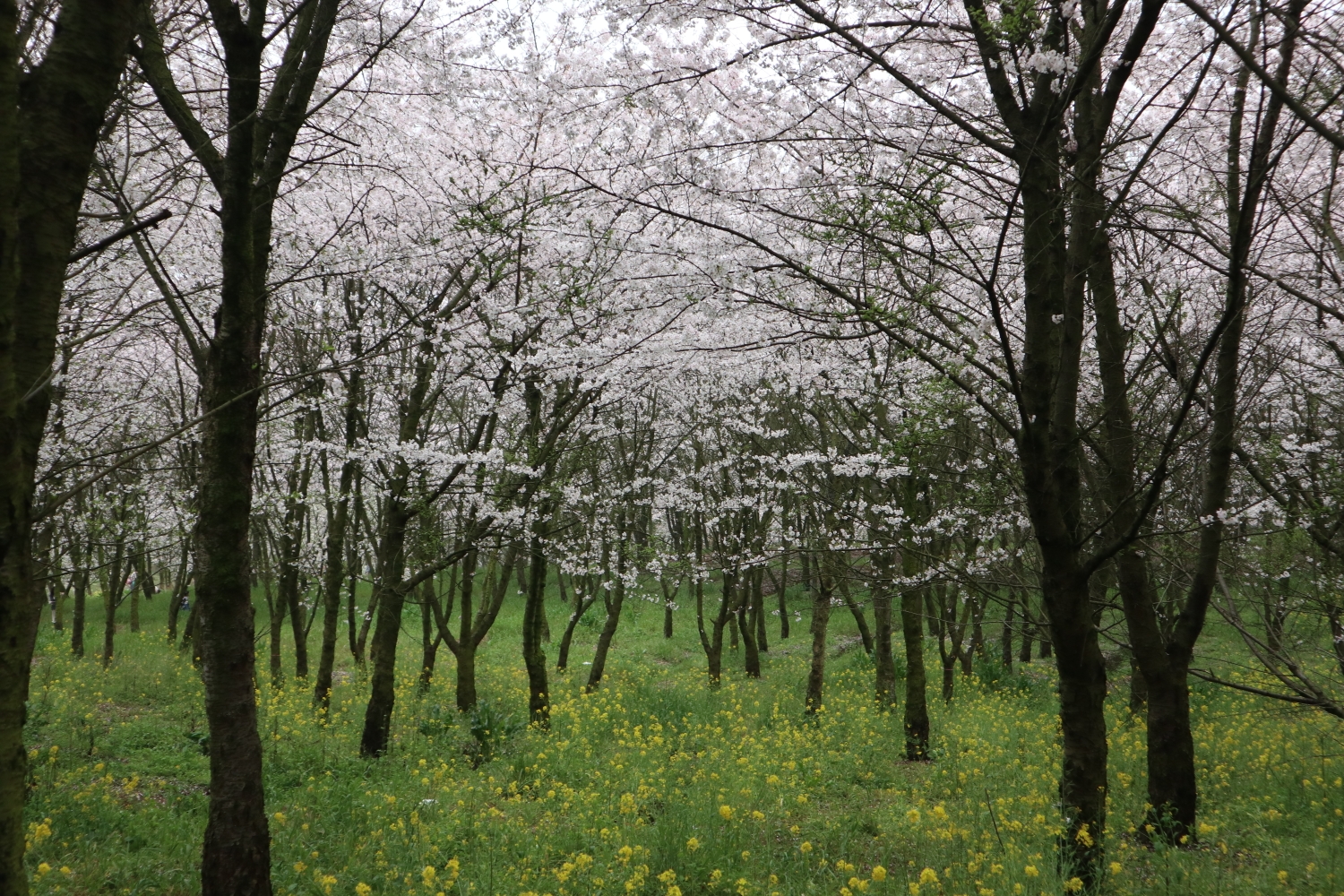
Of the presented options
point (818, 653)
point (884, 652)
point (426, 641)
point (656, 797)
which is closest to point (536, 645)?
point (656, 797)

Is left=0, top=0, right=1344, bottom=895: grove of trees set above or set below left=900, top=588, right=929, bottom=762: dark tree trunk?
above

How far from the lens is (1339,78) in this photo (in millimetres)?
2719

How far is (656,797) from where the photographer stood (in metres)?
6.96

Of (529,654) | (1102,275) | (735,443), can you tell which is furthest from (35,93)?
(735,443)

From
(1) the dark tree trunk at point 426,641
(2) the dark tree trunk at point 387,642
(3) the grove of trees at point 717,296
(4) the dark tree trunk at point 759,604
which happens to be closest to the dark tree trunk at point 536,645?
(3) the grove of trees at point 717,296

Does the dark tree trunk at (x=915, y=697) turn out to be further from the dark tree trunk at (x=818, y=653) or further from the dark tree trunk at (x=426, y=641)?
the dark tree trunk at (x=426, y=641)

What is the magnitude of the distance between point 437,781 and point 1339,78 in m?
8.79

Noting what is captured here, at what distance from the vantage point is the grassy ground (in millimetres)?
5090

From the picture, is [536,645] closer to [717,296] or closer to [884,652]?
[884,652]

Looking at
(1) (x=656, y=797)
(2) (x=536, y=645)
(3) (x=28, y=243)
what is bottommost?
(1) (x=656, y=797)

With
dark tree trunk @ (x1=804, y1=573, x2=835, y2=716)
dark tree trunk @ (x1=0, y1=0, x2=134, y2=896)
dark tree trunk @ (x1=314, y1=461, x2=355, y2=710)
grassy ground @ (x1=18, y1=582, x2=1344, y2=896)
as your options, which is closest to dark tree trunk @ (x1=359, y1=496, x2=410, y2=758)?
grassy ground @ (x1=18, y1=582, x2=1344, y2=896)

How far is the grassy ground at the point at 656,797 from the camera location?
Answer: 16.7ft

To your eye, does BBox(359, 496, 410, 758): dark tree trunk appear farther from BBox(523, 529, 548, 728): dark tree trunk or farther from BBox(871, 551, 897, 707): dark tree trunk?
BBox(871, 551, 897, 707): dark tree trunk

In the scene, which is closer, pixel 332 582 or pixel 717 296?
pixel 717 296
